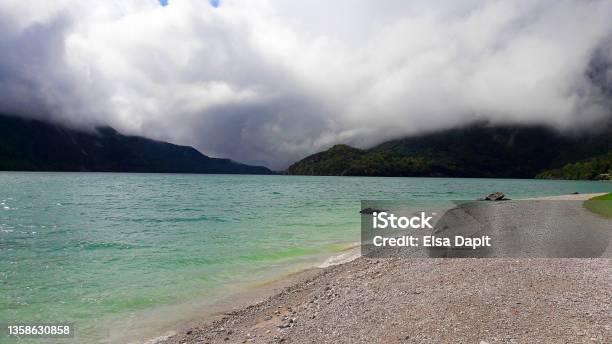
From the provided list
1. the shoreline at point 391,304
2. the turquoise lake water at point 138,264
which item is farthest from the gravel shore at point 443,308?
the turquoise lake water at point 138,264

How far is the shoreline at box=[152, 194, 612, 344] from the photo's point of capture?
8.73 m

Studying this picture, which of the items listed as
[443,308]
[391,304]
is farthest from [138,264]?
[443,308]

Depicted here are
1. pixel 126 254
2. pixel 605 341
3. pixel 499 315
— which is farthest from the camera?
pixel 126 254

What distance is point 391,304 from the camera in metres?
11.3

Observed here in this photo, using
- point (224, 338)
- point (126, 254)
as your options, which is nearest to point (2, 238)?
point (126, 254)

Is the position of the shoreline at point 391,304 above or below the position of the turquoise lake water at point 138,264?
above

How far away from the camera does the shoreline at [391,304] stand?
8.73 meters

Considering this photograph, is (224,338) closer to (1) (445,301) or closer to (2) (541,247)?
(1) (445,301)

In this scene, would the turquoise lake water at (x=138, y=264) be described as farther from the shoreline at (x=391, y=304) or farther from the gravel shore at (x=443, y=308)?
the gravel shore at (x=443, y=308)

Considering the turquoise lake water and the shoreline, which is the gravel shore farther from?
the turquoise lake water

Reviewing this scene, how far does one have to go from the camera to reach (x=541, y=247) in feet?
57.6

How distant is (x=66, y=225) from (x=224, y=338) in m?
37.0

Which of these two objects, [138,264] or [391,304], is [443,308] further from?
[138,264]

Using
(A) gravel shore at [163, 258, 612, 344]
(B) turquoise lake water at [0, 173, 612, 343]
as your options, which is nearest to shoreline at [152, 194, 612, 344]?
(A) gravel shore at [163, 258, 612, 344]
